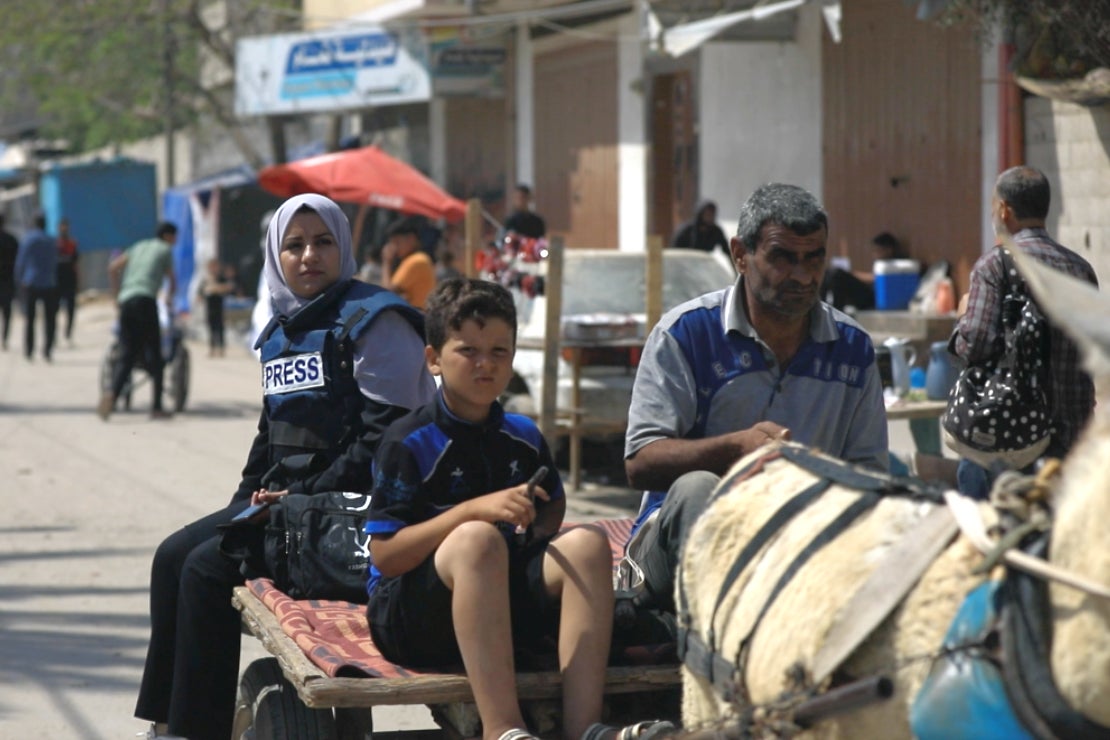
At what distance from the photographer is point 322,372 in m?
4.60

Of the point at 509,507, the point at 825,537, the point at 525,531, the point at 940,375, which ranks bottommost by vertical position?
the point at 940,375

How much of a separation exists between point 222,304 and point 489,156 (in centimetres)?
462

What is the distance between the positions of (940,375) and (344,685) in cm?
Answer: 588

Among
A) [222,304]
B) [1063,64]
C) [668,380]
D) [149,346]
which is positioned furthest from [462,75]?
[668,380]

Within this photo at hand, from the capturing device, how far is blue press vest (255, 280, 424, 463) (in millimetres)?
4598

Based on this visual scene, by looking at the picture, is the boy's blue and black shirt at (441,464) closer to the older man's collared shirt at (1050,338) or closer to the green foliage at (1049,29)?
the older man's collared shirt at (1050,338)

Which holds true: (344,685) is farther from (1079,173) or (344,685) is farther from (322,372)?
(1079,173)

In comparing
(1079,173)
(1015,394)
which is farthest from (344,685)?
(1079,173)

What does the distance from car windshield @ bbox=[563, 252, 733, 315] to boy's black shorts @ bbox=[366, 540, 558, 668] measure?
744 cm

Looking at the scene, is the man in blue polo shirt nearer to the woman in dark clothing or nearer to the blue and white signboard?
the woman in dark clothing

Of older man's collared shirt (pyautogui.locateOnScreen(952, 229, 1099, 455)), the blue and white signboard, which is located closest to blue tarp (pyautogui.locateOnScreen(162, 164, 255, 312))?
the blue and white signboard

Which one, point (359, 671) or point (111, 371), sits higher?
point (359, 671)

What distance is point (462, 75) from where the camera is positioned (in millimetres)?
23016

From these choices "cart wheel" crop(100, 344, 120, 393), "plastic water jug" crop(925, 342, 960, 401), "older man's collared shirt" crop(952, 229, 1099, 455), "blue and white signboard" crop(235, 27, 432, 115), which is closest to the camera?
"older man's collared shirt" crop(952, 229, 1099, 455)
